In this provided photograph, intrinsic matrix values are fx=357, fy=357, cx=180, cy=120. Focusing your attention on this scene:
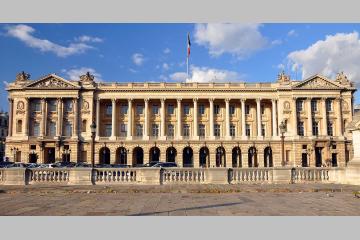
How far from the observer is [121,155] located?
262ft

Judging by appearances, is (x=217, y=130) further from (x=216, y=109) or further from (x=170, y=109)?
(x=170, y=109)

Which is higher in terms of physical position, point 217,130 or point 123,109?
point 123,109

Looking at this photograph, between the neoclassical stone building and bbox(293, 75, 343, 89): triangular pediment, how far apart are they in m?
0.22

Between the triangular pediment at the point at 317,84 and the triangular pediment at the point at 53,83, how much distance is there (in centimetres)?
4923

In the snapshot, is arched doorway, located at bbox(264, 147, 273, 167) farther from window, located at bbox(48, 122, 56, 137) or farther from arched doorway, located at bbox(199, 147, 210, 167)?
window, located at bbox(48, 122, 56, 137)

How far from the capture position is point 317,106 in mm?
80438

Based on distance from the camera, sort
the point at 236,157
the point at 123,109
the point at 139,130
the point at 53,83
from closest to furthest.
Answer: the point at 53,83 → the point at 236,157 → the point at 139,130 → the point at 123,109

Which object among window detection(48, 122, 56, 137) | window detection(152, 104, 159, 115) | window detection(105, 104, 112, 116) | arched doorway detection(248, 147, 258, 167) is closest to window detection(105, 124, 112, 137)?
window detection(105, 104, 112, 116)

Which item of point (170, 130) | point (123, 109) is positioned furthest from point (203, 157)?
point (123, 109)

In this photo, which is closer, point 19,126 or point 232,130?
point 19,126

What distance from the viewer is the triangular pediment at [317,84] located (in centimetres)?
7819

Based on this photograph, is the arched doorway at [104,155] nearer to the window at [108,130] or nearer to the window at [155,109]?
the window at [108,130]

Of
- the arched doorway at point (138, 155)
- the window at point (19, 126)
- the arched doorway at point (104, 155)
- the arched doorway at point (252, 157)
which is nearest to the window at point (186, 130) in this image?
the arched doorway at point (138, 155)

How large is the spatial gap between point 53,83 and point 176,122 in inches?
1119
